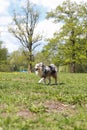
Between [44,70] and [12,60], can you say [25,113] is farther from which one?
[12,60]

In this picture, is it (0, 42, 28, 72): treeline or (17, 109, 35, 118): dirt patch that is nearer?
(17, 109, 35, 118): dirt patch

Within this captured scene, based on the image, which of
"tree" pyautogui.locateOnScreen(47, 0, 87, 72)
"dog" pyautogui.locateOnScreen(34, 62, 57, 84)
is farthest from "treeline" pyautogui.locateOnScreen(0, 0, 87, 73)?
"dog" pyautogui.locateOnScreen(34, 62, 57, 84)

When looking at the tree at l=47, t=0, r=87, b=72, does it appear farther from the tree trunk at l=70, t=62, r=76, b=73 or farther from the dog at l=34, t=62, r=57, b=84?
the dog at l=34, t=62, r=57, b=84

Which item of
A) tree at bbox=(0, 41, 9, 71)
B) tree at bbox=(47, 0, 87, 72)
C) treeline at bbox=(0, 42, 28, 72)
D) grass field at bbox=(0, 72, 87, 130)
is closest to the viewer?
grass field at bbox=(0, 72, 87, 130)

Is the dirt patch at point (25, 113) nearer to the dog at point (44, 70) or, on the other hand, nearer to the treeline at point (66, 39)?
the dog at point (44, 70)

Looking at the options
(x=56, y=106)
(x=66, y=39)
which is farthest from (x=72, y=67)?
(x=56, y=106)

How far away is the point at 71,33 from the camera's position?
2050 inches

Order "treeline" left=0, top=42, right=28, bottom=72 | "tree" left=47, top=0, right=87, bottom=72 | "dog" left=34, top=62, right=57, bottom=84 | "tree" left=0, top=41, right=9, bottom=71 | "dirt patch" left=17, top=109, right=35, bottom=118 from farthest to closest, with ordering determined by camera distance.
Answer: "treeline" left=0, top=42, right=28, bottom=72
"tree" left=0, top=41, right=9, bottom=71
"tree" left=47, top=0, right=87, bottom=72
"dog" left=34, top=62, right=57, bottom=84
"dirt patch" left=17, top=109, right=35, bottom=118

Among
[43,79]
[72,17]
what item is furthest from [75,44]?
[43,79]

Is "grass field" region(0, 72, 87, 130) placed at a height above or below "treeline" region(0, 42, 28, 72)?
below

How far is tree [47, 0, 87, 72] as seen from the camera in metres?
50.8

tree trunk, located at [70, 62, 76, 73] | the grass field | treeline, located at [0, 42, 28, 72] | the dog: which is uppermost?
treeline, located at [0, 42, 28, 72]

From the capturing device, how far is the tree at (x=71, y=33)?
50844 millimetres

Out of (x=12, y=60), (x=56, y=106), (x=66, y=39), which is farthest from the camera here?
(x=12, y=60)
